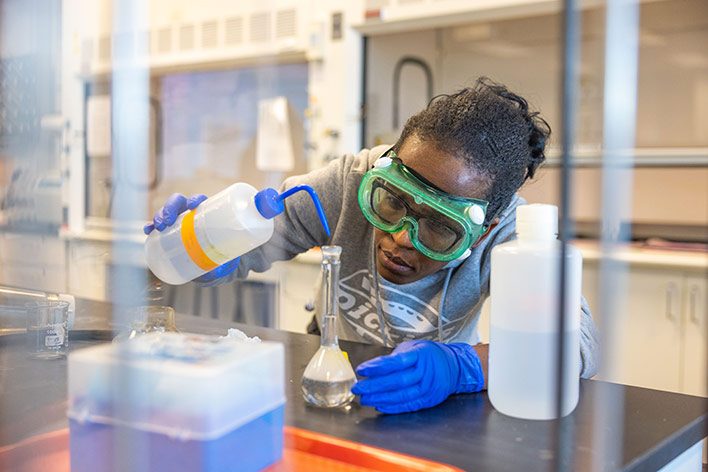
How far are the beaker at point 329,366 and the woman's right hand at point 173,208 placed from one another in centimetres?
19

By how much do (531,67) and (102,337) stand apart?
10.9 feet

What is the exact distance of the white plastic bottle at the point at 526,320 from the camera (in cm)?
90

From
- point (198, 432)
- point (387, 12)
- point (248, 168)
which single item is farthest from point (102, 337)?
point (387, 12)

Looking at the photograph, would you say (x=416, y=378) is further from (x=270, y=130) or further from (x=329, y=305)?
(x=270, y=130)

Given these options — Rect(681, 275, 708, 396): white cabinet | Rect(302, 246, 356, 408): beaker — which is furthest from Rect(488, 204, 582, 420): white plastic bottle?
Rect(681, 275, 708, 396): white cabinet

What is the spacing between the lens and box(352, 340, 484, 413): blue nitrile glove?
1032mm

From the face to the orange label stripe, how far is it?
1.40 ft

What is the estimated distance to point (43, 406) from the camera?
708 mm

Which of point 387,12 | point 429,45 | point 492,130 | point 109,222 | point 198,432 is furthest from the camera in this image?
point 429,45

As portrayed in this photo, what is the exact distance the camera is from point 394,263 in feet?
4.90

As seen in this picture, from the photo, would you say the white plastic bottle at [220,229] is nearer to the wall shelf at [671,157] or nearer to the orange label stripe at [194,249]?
the orange label stripe at [194,249]

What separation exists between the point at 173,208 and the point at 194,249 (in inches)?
6.0

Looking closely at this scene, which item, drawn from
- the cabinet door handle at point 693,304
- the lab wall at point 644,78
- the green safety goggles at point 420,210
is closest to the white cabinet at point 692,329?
the cabinet door handle at point 693,304

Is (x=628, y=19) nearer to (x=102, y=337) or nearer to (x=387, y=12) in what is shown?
(x=102, y=337)
